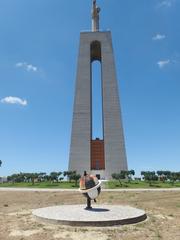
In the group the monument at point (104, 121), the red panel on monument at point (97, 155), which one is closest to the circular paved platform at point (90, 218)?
the monument at point (104, 121)

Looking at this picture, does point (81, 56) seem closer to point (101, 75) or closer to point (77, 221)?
point (101, 75)

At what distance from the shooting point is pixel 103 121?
180 feet

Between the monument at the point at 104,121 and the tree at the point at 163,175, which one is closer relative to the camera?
the tree at the point at 163,175

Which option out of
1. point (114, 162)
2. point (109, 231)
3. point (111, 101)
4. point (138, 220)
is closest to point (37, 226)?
point (109, 231)

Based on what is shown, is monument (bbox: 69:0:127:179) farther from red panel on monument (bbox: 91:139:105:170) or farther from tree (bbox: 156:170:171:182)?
tree (bbox: 156:170:171:182)

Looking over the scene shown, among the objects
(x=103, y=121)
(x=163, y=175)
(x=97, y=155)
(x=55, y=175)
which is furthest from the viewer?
(x=97, y=155)

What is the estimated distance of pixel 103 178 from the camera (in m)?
52.7

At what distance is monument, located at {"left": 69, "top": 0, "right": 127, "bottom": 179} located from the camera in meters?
52.8

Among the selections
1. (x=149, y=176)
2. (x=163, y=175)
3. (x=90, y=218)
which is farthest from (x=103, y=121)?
(x=90, y=218)

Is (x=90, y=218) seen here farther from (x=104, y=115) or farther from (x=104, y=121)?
(x=104, y=115)

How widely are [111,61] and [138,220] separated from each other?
4813cm

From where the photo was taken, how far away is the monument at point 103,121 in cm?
5281

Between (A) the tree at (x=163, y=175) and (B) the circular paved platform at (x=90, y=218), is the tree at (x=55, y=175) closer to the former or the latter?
(A) the tree at (x=163, y=175)

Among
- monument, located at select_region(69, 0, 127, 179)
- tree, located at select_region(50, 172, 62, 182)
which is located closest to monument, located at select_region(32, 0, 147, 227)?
monument, located at select_region(69, 0, 127, 179)
